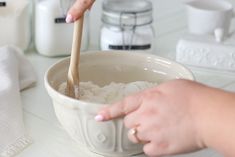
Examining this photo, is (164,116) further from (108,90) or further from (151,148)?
(108,90)

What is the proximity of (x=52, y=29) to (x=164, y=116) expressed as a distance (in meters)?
0.50

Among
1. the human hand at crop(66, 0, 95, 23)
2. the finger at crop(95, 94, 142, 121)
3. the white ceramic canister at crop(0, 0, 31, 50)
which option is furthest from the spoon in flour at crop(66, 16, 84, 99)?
the white ceramic canister at crop(0, 0, 31, 50)

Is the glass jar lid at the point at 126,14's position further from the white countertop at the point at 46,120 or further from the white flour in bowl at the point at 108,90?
the white flour in bowl at the point at 108,90

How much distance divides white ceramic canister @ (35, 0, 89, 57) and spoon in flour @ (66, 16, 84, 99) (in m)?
0.31

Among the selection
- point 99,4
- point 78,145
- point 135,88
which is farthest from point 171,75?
point 99,4

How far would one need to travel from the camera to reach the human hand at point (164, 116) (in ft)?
2.11

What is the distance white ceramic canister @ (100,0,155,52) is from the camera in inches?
42.2

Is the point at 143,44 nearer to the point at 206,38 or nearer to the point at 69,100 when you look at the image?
the point at 206,38

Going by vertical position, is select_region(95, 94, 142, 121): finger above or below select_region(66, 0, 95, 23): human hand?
below

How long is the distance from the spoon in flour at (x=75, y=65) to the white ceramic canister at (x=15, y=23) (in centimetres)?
33

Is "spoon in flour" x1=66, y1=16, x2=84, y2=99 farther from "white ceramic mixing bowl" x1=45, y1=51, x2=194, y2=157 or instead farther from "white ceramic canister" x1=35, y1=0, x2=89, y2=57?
"white ceramic canister" x1=35, y1=0, x2=89, y2=57

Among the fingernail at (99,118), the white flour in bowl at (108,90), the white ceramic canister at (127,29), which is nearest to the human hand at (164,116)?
the fingernail at (99,118)

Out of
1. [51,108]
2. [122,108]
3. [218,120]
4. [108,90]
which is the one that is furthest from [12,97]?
[218,120]

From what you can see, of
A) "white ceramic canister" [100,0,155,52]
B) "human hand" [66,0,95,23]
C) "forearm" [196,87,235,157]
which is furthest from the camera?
"white ceramic canister" [100,0,155,52]
